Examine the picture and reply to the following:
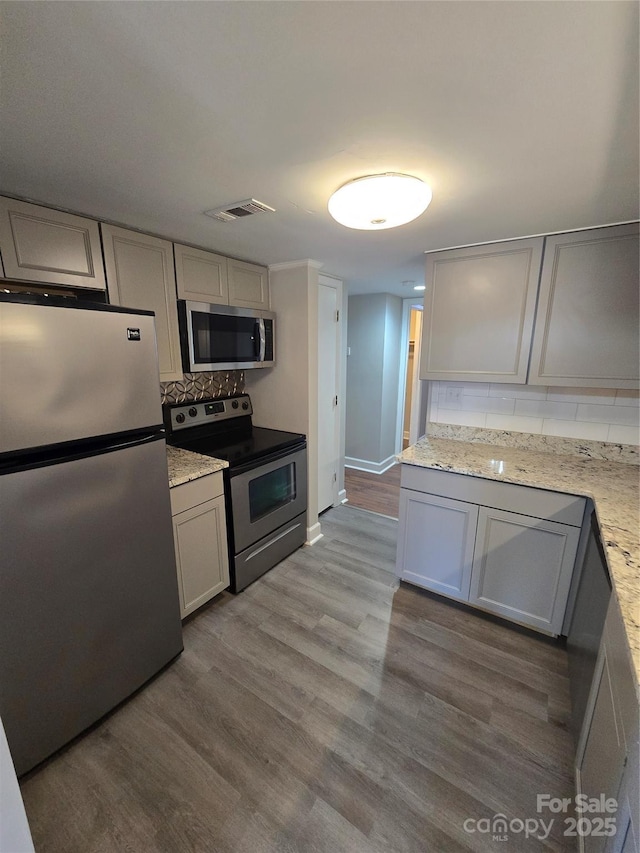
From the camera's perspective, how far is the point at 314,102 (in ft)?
2.93

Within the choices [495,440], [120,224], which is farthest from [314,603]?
[120,224]

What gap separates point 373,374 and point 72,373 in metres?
3.38

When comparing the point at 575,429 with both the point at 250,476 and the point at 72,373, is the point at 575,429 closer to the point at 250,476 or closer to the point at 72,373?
the point at 250,476

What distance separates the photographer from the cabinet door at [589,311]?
172 cm

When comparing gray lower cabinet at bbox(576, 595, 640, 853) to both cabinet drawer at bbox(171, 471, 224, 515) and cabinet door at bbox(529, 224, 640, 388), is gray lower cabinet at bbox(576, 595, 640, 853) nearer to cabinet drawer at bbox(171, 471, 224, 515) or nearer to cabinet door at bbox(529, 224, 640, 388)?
cabinet door at bbox(529, 224, 640, 388)

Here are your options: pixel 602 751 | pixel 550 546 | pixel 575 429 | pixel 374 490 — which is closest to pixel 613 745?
pixel 602 751

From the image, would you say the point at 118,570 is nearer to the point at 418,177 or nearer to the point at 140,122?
the point at 140,122

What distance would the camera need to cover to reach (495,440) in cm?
238

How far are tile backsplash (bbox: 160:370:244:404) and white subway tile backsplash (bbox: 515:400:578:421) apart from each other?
2162 millimetres

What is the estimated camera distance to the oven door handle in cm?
208

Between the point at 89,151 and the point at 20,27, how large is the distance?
457mm

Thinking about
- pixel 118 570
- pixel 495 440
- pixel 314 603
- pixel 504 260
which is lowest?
pixel 314 603

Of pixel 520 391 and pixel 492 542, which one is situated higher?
pixel 520 391

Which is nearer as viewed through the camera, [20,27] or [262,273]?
[20,27]
